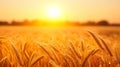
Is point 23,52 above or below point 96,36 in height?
Answer: below

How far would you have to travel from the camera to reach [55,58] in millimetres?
1474

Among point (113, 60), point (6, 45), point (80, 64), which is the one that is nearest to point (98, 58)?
point (113, 60)

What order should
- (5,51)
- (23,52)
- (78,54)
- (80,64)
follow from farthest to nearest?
(5,51) < (23,52) < (78,54) < (80,64)

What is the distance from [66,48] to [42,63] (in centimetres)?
19

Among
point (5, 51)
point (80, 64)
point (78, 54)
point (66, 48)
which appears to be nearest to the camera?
point (80, 64)

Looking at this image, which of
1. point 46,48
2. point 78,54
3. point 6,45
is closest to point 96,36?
point 78,54

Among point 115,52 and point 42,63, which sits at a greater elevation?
point 115,52

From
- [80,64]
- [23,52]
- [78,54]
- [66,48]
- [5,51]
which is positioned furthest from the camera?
[5,51]

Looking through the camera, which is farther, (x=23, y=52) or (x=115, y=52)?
(x=23, y=52)

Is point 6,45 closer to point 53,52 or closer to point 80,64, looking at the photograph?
point 53,52

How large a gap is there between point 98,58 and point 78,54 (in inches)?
10.3

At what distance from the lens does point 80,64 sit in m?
1.39

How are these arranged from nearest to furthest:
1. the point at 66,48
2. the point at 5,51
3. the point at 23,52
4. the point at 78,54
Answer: the point at 78,54 → the point at 66,48 → the point at 23,52 → the point at 5,51

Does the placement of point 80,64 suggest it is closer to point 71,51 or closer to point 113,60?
point 71,51
